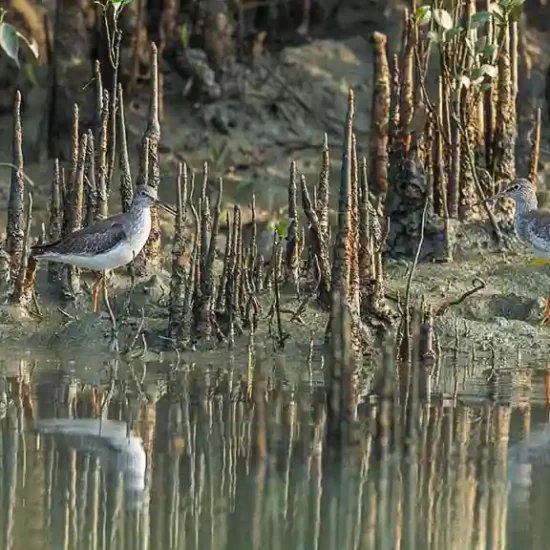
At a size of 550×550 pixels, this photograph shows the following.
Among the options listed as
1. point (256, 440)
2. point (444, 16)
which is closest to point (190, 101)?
point (444, 16)

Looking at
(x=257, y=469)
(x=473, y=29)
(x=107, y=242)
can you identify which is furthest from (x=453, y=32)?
(x=257, y=469)

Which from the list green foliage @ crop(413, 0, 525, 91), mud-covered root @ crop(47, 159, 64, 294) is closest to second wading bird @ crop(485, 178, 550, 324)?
green foliage @ crop(413, 0, 525, 91)

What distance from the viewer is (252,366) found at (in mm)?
10695

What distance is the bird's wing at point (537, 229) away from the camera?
1216cm

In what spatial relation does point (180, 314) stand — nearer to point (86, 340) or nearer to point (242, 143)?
point (86, 340)

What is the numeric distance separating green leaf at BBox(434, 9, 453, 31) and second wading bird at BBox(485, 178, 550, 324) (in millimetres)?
1401

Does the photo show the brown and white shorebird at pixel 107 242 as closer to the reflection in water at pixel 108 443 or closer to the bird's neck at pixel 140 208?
the bird's neck at pixel 140 208

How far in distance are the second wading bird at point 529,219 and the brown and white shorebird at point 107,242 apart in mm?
2617

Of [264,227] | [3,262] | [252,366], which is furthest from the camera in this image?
[264,227]

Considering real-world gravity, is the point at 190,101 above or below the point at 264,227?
above

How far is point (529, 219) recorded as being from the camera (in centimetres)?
1238

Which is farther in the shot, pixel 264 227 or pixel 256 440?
pixel 264 227

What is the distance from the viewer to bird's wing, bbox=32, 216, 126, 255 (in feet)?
37.0

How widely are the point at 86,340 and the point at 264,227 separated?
2.75 m
